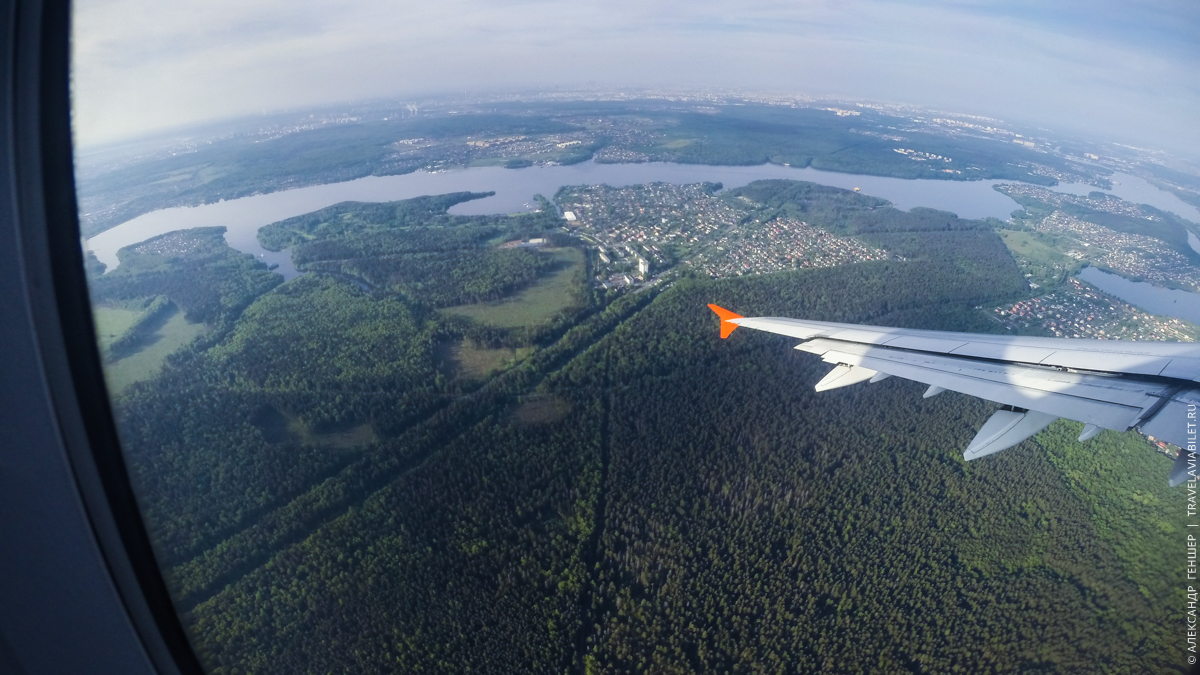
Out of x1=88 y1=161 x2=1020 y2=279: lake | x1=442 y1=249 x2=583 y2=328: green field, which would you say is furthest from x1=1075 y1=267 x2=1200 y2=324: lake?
x1=442 y1=249 x2=583 y2=328: green field

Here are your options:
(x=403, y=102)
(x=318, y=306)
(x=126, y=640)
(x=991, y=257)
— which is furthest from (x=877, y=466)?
(x=403, y=102)

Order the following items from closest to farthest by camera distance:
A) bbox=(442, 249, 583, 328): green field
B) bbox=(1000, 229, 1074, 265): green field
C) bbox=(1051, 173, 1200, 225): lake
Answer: bbox=(1051, 173, 1200, 225): lake → bbox=(442, 249, 583, 328): green field → bbox=(1000, 229, 1074, 265): green field

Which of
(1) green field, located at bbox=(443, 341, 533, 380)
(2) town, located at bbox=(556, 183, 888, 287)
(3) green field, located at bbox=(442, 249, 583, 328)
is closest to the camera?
(1) green field, located at bbox=(443, 341, 533, 380)

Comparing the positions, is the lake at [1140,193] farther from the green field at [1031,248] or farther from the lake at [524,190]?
the green field at [1031,248]

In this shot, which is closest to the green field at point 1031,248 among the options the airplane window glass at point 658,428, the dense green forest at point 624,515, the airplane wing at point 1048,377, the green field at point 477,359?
the airplane window glass at point 658,428

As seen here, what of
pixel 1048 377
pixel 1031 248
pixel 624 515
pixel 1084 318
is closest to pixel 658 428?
pixel 624 515

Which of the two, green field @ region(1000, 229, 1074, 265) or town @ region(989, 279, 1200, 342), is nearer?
town @ region(989, 279, 1200, 342)

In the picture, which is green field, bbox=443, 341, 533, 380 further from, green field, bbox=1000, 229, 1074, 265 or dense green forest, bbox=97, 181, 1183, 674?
green field, bbox=1000, 229, 1074, 265
